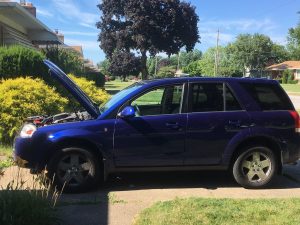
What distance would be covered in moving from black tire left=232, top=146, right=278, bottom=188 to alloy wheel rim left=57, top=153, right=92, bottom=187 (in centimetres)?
221

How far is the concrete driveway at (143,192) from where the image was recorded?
19.3ft

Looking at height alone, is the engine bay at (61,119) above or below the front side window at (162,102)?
below

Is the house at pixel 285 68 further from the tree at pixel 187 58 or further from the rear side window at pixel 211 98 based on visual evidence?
the rear side window at pixel 211 98

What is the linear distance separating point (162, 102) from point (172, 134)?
1.96 feet

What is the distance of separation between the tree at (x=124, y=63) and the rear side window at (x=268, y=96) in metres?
46.6

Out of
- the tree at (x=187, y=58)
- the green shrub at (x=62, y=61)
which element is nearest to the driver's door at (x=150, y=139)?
the green shrub at (x=62, y=61)

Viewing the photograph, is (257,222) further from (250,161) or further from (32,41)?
(32,41)

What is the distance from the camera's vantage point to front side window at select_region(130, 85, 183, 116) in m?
7.17

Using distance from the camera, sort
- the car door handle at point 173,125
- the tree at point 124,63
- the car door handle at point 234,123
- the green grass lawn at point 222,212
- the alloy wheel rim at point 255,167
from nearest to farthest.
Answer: the green grass lawn at point 222,212 → the car door handle at point 173,125 → the car door handle at point 234,123 → the alloy wheel rim at point 255,167 → the tree at point 124,63

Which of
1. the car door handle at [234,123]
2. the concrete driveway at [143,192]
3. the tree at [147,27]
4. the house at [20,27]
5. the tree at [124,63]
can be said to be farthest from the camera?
the tree at [124,63]

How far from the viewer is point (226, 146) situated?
7.13 m

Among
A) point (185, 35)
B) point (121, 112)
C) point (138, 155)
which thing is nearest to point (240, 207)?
point (138, 155)

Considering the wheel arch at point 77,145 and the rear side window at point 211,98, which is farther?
the rear side window at point 211,98

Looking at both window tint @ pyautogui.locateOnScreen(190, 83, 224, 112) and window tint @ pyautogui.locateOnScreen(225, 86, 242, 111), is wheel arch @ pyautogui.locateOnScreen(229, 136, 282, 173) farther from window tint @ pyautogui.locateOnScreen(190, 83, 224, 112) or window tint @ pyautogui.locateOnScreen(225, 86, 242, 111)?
window tint @ pyautogui.locateOnScreen(190, 83, 224, 112)
